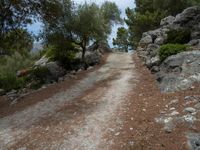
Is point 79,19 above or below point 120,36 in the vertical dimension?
above

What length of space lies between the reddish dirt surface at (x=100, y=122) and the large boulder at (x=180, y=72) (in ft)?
2.28

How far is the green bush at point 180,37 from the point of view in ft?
99.2

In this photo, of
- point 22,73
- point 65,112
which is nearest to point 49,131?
point 65,112

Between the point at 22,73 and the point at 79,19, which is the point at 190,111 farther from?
the point at 22,73

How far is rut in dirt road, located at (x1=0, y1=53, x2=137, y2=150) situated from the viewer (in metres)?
12.8

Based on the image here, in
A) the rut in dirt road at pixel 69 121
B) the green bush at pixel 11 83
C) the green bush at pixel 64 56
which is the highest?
the green bush at pixel 64 56

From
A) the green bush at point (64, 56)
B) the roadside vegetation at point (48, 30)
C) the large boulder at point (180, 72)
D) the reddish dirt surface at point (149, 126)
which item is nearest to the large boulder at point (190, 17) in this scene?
the roadside vegetation at point (48, 30)

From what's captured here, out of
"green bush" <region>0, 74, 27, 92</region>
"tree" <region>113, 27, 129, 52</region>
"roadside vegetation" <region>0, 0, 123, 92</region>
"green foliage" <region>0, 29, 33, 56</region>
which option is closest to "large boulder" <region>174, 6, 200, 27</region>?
"roadside vegetation" <region>0, 0, 123, 92</region>

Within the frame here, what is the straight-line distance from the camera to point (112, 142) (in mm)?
12367

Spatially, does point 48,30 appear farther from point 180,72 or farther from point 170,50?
point 180,72

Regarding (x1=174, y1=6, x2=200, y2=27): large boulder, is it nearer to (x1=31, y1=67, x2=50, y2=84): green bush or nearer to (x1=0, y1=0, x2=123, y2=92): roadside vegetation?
(x1=0, y1=0, x2=123, y2=92): roadside vegetation

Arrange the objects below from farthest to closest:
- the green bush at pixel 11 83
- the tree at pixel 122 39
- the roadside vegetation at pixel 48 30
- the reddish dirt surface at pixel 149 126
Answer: the tree at pixel 122 39, the green bush at pixel 11 83, the roadside vegetation at pixel 48 30, the reddish dirt surface at pixel 149 126

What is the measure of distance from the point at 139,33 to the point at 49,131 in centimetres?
4974

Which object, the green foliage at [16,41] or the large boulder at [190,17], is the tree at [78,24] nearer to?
the green foliage at [16,41]
